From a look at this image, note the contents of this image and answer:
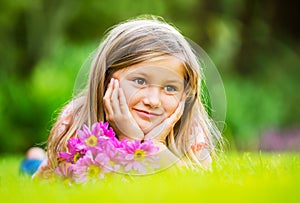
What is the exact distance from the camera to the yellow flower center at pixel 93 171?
2.98 metres

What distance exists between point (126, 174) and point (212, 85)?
803mm

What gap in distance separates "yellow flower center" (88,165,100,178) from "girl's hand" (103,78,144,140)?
30cm

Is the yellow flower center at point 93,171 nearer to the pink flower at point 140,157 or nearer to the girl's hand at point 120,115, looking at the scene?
the pink flower at point 140,157

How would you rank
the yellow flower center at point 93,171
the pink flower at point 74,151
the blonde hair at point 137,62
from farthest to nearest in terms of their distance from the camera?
the blonde hair at point 137,62 → the pink flower at point 74,151 → the yellow flower center at point 93,171

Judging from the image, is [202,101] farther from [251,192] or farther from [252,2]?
[252,2]

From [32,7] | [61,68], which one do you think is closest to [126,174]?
[61,68]

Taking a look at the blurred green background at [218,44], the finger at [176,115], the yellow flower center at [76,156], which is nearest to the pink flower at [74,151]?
the yellow flower center at [76,156]

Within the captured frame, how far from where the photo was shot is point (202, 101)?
374 centimetres

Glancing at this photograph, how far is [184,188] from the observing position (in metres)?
2.39

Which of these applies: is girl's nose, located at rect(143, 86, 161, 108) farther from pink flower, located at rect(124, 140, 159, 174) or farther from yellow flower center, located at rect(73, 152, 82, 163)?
yellow flower center, located at rect(73, 152, 82, 163)

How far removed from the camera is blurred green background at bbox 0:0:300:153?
406 inches

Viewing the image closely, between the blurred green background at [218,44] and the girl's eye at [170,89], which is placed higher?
the girl's eye at [170,89]

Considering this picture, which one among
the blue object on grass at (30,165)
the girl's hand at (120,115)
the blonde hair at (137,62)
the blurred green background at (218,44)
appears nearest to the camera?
the girl's hand at (120,115)

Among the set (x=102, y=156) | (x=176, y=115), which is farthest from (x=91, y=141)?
(x=176, y=115)
